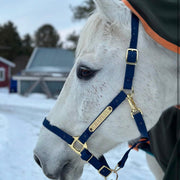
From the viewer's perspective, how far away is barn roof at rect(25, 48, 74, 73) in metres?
17.2

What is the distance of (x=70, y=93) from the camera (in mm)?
1250

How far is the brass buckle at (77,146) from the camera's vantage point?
124 cm

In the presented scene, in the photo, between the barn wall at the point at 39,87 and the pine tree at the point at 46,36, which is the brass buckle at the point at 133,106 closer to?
the barn wall at the point at 39,87

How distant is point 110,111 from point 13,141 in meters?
3.65

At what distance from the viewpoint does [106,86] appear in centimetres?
119

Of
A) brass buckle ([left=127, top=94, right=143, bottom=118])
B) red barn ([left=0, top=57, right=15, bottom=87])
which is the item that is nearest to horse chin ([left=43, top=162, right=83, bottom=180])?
brass buckle ([left=127, top=94, right=143, bottom=118])

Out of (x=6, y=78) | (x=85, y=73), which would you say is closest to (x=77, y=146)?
(x=85, y=73)

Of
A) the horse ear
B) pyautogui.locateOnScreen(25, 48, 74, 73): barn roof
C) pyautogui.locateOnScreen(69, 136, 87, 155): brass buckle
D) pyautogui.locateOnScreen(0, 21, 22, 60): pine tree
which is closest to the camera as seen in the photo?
the horse ear

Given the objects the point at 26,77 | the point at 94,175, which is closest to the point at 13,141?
the point at 94,175

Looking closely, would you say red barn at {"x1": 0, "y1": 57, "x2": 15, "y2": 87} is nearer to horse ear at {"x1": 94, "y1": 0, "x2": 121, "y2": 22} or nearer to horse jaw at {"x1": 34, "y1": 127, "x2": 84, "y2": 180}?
horse jaw at {"x1": 34, "y1": 127, "x2": 84, "y2": 180}

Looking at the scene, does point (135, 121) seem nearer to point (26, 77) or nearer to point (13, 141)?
point (13, 141)

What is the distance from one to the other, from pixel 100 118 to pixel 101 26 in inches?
21.1

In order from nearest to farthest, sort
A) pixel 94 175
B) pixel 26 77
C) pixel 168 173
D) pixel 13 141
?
pixel 168 173
pixel 94 175
pixel 13 141
pixel 26 77

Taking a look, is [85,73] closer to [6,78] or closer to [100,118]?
[100,118]
